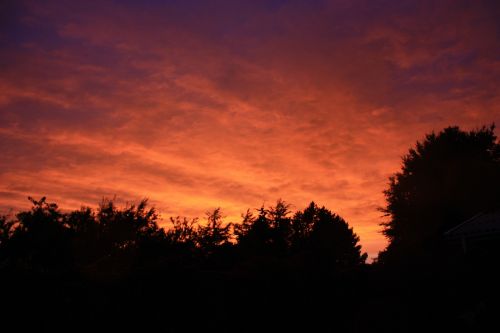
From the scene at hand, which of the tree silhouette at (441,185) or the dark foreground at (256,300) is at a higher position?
the tree silhouette at (441,185)

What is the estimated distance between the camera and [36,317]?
25.2 ft

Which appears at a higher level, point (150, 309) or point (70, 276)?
point (70, 276)

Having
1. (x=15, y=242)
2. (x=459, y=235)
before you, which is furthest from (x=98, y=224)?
(x=459, y=235)

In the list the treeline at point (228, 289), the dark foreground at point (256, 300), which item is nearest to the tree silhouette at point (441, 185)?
the treeline at point (228, 289)

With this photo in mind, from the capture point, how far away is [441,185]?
36156 millimetres

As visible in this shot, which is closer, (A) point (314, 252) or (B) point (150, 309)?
(B) point (150, 309)

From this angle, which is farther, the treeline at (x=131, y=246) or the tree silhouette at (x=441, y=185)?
the tree silhouette at (x=441, y=185)

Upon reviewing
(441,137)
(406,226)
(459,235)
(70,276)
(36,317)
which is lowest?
(36,317)

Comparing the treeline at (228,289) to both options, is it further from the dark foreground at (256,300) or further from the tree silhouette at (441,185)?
the tree silhouette at (441,185)

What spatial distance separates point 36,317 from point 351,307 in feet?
31.0

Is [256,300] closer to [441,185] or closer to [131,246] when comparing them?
[131,246]

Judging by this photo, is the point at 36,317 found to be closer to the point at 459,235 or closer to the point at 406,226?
the point at 459,235

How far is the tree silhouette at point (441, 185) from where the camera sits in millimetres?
33625

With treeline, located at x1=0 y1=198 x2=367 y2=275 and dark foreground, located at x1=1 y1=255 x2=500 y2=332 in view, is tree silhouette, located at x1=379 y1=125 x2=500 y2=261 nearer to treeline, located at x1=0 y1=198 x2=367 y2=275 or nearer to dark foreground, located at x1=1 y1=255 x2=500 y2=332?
treeline, located at x1=0 y1=198 x2=367 y2=275
